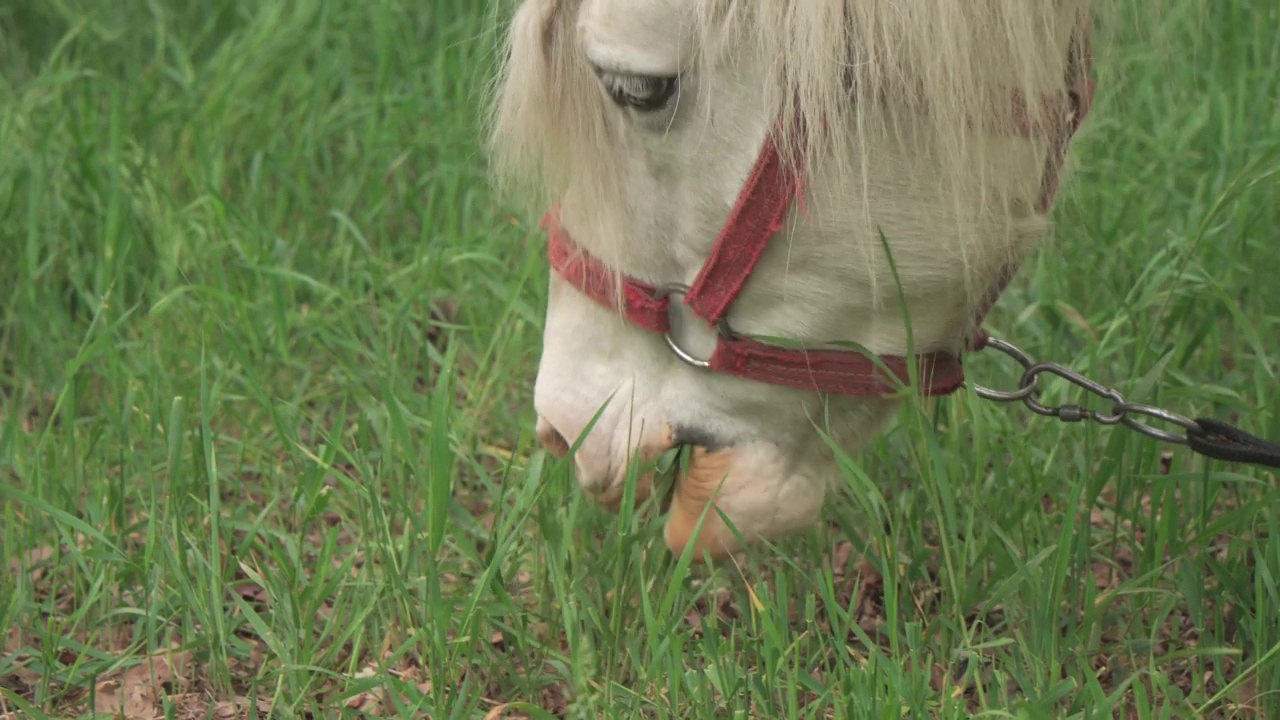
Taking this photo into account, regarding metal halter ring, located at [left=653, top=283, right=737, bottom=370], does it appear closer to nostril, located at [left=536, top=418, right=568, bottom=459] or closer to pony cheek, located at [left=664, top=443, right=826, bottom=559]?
pony cheek, located at [left=664, top=443, right=826, bottom=559]

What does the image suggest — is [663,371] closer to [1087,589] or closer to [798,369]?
[798,369]

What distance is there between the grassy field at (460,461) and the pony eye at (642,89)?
1.73 feet

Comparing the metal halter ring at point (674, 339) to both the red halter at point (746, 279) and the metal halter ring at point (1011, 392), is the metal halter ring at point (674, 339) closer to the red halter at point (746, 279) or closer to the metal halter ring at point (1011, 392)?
the red halter at point (746, 279)

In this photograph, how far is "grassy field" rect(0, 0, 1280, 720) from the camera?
78.0 inches

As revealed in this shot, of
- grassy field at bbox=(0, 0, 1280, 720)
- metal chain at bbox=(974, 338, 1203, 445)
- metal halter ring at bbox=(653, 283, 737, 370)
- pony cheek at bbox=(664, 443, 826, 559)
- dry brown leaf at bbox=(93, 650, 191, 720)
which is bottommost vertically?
dry brown leaf at bbox=(93, 650, 191, 720)

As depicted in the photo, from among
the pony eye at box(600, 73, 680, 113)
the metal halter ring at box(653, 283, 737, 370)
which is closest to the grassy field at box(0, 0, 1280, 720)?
the metal halter ring at box(653, 283, 737, 370)

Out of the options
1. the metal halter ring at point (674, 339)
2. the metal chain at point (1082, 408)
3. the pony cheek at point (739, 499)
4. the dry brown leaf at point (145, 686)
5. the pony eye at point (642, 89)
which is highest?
the pony eye at point (642, 89)

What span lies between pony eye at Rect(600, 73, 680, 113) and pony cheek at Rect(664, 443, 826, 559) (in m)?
0.45

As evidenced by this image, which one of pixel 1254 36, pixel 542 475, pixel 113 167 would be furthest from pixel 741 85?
pixel 1254 36

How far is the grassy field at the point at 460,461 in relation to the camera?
1980 millimetres

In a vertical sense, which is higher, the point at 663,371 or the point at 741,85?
the point at 741,85

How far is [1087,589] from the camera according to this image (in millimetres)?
2045

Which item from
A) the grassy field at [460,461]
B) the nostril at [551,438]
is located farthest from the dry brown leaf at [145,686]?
the nostril at [551,438]

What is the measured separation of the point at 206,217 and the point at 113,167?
0.79 ft
